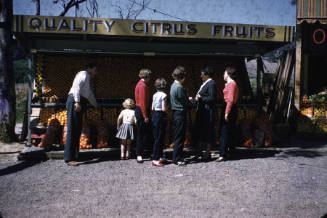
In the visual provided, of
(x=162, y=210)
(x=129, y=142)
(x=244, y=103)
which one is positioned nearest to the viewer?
(x=162, y=210)

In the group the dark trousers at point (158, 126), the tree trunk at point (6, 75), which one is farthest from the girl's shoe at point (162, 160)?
the tree trunk at point (6, 75)

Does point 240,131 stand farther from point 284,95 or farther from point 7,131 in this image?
point 7,131

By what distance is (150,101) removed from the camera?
6844 millimetres

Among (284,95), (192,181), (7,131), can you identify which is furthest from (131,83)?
(284,95)

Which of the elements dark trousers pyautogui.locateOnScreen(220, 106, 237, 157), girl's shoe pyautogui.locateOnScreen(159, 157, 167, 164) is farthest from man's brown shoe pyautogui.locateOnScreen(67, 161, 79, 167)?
dark trousers pyautogui.locateOnScreen(220, 106, 237, 157)

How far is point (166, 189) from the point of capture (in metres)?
4.98

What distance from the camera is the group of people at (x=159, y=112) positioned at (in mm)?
6410

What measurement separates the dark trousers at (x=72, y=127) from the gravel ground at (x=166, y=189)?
28 centimetres

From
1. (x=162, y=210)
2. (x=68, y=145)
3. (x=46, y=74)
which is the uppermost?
(x=46, y=74)

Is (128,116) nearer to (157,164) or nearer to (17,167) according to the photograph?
(157,164)

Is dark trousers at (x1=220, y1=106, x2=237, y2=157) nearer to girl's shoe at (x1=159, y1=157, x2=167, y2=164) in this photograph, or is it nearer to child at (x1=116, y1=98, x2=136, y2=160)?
girl's shoe at (x1=159, y1=157, x2=167, y2=164)

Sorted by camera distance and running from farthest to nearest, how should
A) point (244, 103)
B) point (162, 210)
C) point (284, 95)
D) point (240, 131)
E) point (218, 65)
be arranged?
point (284, 95), point (218, 65), point (244, 103), point (240, 131), point (162, 210)

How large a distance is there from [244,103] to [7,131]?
631 cm

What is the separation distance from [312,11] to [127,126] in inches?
309
